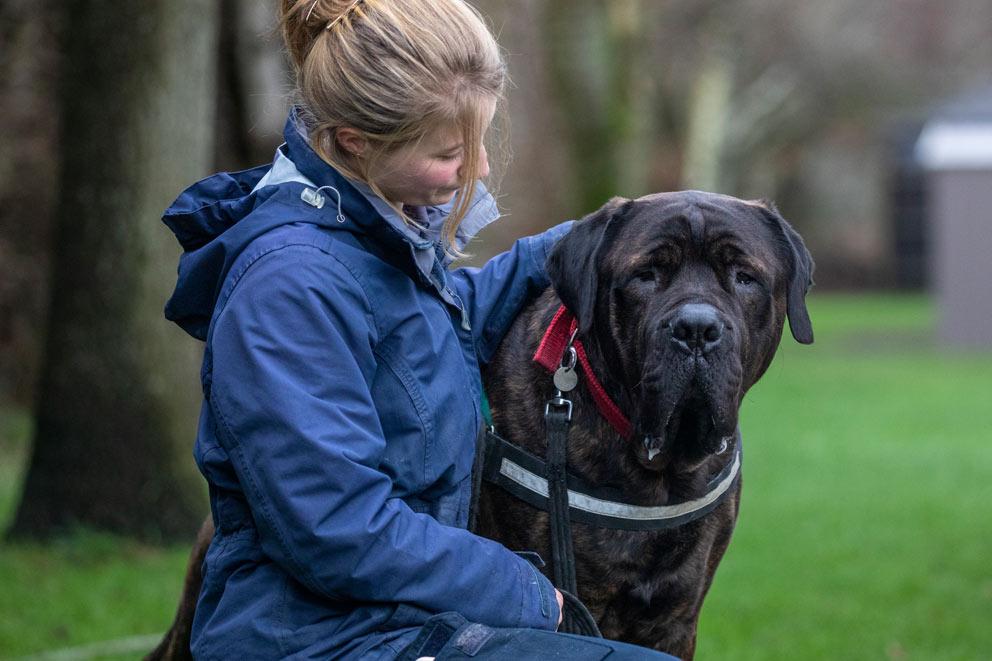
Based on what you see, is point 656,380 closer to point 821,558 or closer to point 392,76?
point 392,76

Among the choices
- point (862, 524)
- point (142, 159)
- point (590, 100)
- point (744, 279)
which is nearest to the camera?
point (744, 279)

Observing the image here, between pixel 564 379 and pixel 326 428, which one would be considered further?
pixel 564 379

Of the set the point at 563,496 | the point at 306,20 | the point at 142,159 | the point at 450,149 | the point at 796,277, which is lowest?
the point at 563,496

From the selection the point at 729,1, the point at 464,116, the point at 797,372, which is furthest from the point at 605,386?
the point at 729,1

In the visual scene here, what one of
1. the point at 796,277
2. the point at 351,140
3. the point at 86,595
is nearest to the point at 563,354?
the point at 796,277

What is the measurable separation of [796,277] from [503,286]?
0.80 metres

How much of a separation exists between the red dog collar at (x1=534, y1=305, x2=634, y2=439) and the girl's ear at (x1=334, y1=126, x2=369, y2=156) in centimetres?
85

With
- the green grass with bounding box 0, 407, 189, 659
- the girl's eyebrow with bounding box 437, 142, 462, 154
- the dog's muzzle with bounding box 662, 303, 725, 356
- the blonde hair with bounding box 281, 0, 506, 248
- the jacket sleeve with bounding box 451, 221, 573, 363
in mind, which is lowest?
the green grass with bounding box 0, 407, 189, 659

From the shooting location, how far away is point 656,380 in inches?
122

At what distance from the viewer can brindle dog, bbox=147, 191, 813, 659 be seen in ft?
10.3

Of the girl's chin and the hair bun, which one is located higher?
the hair bun

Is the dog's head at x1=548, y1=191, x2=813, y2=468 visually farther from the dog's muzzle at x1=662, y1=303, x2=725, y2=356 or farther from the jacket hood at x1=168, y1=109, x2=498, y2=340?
the jacket hood at x1=168, y1=109, x2=498, y2=340

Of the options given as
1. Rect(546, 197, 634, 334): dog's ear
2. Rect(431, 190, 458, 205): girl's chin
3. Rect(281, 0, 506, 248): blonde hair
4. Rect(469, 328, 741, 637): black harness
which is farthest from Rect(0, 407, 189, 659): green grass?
Rect(281, 0, 506, 248): blonde hair

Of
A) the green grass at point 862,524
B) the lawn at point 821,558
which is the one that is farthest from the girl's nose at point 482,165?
the green grass at point 862,524
